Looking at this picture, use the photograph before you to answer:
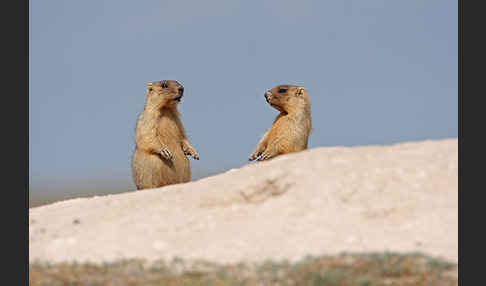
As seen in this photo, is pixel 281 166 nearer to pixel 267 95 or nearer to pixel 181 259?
pixel 181 259

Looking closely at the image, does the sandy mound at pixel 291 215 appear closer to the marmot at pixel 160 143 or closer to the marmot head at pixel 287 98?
the marmot at pixel 160 143

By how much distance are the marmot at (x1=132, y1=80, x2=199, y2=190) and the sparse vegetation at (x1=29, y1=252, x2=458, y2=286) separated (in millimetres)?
6793

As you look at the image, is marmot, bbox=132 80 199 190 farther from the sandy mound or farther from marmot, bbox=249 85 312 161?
the sandy mound

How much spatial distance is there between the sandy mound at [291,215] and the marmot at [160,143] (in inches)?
140

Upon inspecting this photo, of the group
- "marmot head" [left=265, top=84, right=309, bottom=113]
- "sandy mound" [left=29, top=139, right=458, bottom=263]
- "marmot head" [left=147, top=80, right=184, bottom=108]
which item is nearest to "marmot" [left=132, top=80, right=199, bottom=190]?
"marmot head" [left=147, top=80, right=184, bottom=108]

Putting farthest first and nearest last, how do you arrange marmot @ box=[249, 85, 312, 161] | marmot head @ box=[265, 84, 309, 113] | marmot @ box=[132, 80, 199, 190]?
marmot head @ box=[265, 84, 309, 113]
marmot @ box=[132, 80, 199, 190]
marmot @ box=[249, 85, 312, 161]

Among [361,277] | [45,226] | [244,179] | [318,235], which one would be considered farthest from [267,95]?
[361,277]

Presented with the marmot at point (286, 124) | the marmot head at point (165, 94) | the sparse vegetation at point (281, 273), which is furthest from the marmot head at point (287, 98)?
the sparse vegetation at point (281, 273)

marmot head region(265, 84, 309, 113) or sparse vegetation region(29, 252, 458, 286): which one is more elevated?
marmot head region(265, 84, 309, 113)

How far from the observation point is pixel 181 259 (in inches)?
297

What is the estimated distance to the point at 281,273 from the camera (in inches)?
270

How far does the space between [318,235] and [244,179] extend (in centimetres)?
244

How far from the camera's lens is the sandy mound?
782cm

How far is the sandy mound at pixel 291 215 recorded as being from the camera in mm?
7824
